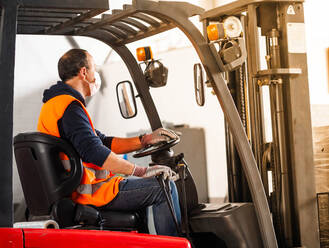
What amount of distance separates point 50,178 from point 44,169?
6 cm

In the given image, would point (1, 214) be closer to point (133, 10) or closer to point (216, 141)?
point (133, 10)

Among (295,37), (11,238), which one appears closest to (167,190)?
(11,238)

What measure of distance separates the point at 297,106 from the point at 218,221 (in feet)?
3.88

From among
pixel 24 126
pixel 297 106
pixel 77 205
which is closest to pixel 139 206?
pixel 77 205

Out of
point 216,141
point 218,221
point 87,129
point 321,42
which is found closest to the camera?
point 87,129

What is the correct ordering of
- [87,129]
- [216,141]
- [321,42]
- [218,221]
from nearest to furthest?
[87,129]
[218,221]
[321,42]
[216,141]

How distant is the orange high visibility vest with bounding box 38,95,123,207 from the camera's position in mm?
3156

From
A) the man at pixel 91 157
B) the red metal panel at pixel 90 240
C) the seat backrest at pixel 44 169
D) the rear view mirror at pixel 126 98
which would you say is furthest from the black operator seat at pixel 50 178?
the rear view mirror at pixel 126 98

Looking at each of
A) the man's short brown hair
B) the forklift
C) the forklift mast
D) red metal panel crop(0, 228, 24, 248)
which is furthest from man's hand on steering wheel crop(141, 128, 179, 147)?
red metal panel crop(0, 228, 24, 248)

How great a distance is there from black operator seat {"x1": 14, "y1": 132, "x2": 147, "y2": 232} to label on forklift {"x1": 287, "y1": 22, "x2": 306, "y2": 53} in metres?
2.04

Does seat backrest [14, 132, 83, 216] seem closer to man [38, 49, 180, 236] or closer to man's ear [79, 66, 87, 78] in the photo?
man [38, 49, 180, 236]

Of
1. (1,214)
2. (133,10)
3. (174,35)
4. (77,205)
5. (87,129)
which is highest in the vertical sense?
(174,35)

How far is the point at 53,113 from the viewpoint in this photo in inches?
124

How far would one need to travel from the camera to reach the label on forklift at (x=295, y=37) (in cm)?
412
